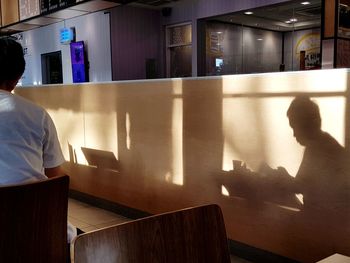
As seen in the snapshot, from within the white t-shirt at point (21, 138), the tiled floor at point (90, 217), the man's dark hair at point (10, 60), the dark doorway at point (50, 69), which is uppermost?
the dark doorway at point (50, 69)

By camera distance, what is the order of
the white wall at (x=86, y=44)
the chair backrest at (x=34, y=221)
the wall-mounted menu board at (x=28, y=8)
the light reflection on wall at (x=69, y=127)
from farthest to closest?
the white wall at (x=86, y=44), the wall-mounted menu board at (x=28, y=8), the light reflection on wall at (x=69, y=127), the chair backrest at (x=34, y=221)

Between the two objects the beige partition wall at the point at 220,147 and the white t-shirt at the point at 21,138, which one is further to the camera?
the beige partition wall at the point at 220,147

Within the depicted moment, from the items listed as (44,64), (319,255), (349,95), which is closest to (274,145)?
(349,95)

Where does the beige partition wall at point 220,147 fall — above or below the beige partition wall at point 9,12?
below

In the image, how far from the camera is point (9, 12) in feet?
17.7

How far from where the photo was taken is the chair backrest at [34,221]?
3.72ft

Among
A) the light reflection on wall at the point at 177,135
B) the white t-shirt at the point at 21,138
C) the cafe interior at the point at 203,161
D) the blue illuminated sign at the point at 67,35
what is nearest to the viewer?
the cafe interior at the point at 203,161

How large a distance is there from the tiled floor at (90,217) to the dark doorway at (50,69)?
6157 millimetres

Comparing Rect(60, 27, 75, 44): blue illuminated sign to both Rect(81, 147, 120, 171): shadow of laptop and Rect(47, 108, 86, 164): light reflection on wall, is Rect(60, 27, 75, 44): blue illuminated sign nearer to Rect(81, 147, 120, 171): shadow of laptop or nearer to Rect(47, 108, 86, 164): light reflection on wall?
Rect(47, 108, 86, 164): light reflection on wall

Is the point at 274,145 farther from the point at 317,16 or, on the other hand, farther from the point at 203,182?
the point at 317,16

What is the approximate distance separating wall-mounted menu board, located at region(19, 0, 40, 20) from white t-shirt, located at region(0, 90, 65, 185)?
3.78m

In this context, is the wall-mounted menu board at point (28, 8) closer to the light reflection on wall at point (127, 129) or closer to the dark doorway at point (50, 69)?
the light reflection on wall at point (127, 129)

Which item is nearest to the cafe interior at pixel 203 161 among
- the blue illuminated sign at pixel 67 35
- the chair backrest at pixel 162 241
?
the chair backrest at pixel 162 241

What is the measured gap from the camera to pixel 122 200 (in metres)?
3.50
